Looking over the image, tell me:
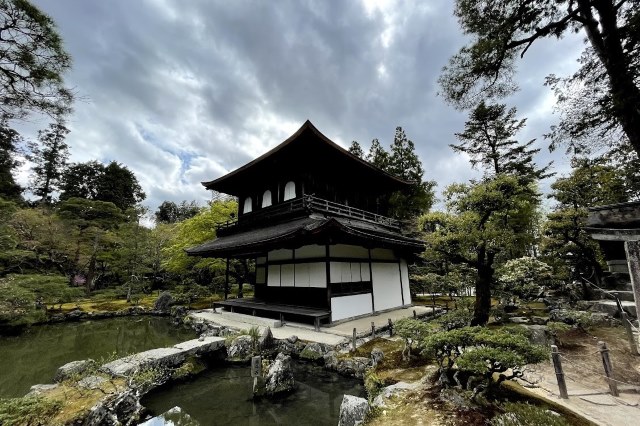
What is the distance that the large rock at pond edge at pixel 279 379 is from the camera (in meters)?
5.94

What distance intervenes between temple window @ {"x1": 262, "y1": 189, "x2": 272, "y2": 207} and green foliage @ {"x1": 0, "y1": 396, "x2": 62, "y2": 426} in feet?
35.1

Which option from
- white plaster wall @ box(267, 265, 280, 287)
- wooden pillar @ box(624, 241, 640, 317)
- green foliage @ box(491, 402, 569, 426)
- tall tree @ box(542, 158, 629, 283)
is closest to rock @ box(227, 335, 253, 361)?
white plaster wall @ box(267, 265, 280, 287)

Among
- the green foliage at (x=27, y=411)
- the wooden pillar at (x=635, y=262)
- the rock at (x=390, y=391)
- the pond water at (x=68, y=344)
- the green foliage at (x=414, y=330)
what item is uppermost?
the wooden pillar at (x=635, y=262)

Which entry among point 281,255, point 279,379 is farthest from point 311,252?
point 279,379

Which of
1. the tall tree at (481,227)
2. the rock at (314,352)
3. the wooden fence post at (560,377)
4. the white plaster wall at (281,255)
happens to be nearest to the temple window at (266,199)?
the white plaster wall at (281,255)

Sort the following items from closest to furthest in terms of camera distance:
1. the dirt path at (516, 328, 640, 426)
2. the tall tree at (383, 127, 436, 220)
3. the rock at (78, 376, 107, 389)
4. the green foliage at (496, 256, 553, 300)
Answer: the dirt path at (516, 328, 640, 426) → the rock at (78, 376, 107, 389) → the green foliage at (496, 256, 553, 300) → the tall tree at (383, 127, 436, 220)

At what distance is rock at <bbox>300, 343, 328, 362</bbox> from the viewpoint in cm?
747

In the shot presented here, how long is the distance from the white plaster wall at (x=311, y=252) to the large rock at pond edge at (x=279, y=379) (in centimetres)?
510

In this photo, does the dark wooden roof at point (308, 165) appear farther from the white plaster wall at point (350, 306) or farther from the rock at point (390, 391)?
the rock at point (390, 391)

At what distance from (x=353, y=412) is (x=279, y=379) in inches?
103

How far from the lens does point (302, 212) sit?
1159cm

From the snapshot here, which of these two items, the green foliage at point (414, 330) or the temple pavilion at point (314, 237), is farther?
the temple pavilion at point (314, 237)

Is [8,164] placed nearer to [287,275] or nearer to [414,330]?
[287,275]

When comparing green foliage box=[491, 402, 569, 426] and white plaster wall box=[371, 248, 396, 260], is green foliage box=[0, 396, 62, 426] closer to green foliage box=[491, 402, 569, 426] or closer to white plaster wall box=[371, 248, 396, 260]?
green foliage box=[491, 402, 569, 426]
